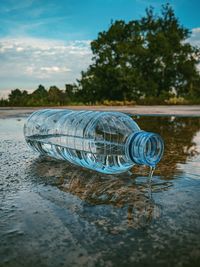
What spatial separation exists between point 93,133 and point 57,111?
786 millimetres

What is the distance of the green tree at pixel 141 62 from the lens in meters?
26.4

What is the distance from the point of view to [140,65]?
28.0 m

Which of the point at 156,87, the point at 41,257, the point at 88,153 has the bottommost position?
the point at 41,257

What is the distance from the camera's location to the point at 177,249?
104 cm

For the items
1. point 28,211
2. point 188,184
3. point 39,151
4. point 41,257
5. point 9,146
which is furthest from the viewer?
point 9,146

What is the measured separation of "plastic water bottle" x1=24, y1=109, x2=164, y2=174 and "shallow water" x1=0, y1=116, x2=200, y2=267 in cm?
9

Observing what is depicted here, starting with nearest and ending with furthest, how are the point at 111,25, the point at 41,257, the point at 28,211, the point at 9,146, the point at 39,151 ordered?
the point at 41,257
the point at 28,211
the point at 39,151
the point at 9,146
the point at 111,25

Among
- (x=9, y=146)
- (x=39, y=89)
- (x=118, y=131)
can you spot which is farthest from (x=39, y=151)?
(x=39, y=89)

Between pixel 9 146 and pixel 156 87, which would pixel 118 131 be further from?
pixel 156 87

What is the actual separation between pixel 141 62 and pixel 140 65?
0.26 m

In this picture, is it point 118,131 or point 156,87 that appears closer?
point 118,131

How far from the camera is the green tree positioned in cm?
2639

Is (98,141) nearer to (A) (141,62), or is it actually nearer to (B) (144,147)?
(B) (144,147)

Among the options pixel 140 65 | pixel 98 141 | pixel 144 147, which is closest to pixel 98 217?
pixel 144 147
